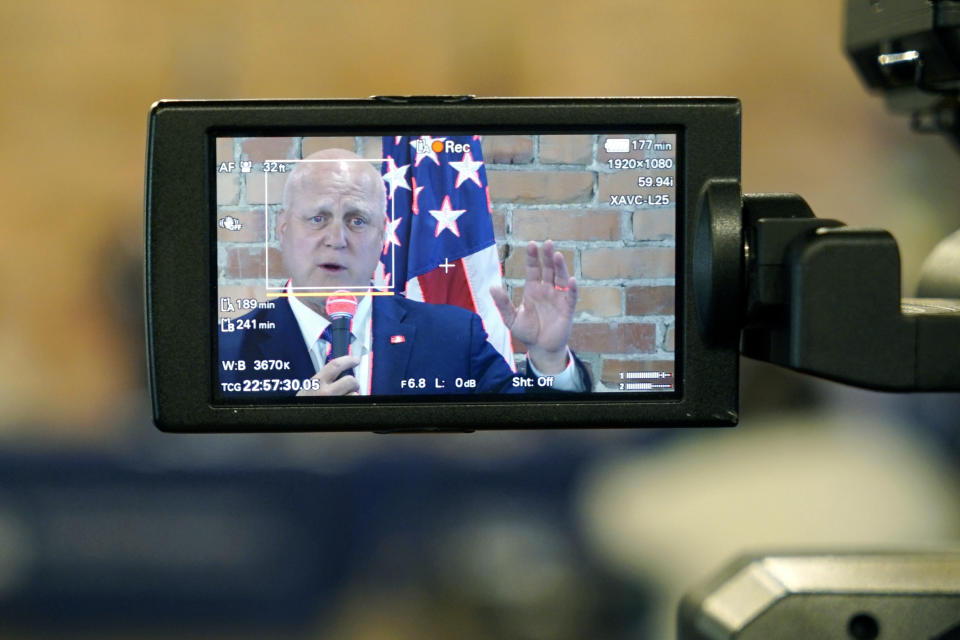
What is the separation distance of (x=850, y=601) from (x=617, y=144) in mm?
297

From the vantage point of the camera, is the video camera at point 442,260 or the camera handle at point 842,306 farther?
the video camera at point 442,260

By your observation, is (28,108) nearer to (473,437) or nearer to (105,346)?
(105,346)

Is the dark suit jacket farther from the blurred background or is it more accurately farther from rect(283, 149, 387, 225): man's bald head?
the blurred background

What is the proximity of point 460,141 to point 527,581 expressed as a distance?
1215mm

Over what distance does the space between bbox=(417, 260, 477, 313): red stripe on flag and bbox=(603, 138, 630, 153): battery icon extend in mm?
119

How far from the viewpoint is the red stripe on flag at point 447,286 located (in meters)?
0.66

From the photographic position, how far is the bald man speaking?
64 centimetres

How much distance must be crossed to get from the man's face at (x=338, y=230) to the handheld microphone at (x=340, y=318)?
1cm

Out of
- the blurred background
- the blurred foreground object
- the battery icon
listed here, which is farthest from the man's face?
the blurred background

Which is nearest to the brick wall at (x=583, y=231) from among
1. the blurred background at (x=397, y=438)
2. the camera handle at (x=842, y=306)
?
the camera handle at (x=842, y=306)

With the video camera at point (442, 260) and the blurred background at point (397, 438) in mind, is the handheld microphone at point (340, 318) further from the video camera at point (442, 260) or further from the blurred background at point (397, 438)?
the blurred background at point (397, 438)

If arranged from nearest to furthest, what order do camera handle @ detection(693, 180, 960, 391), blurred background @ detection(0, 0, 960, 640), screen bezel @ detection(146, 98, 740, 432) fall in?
camera handle @ detection(693, 180, 960, 391)
screen bezel @ detection(146, 98, 740, 432)
blurred background @ detection(0, 0, 960, 640)

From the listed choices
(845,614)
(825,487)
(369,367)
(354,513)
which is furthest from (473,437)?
(845,614)

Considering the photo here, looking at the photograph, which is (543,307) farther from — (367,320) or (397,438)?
(397,438)
